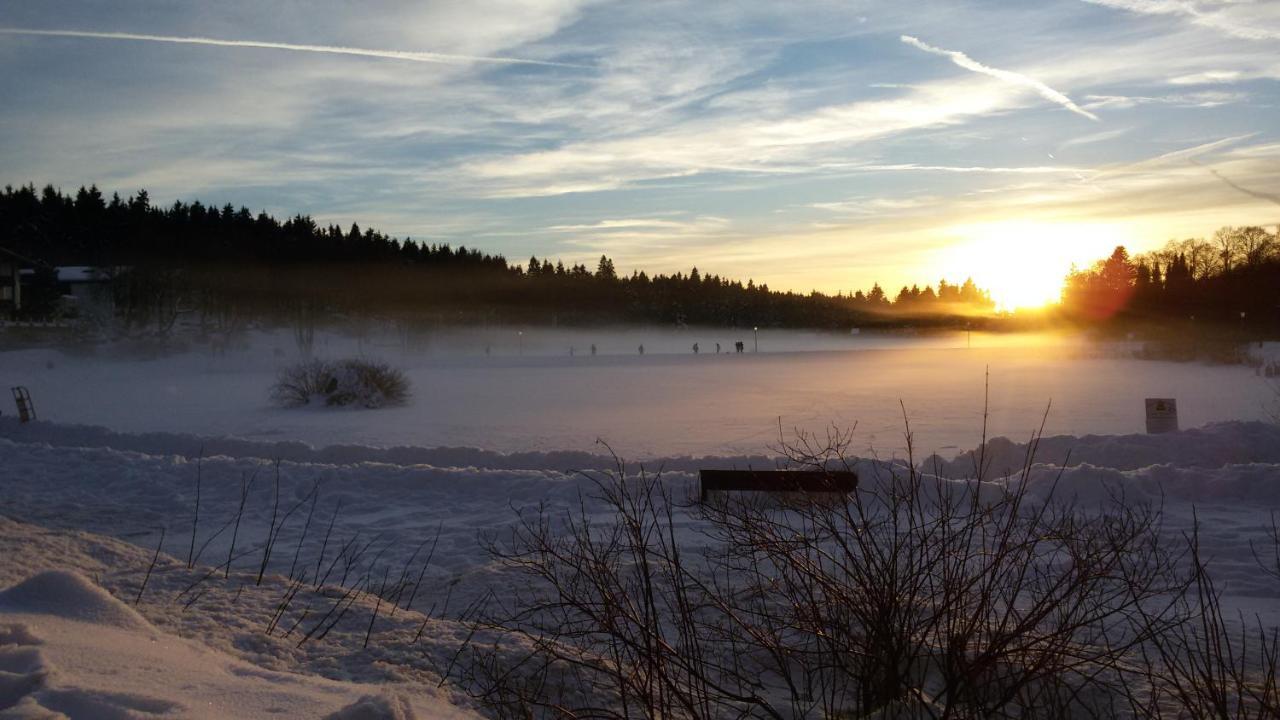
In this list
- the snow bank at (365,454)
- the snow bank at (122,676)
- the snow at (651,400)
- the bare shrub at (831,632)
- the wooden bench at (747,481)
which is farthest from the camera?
the snow at (651,400)

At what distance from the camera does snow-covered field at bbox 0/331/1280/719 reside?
4.91 meters

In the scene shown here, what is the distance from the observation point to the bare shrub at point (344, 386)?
1247 inches

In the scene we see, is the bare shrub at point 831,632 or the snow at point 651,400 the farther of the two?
the snow at point 651,400

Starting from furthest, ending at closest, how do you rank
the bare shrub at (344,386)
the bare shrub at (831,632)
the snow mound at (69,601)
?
the bare shrub at (344,386), the snow mound at (69,601), the bare shrub at (831,632)

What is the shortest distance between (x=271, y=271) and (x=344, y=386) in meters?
69.7

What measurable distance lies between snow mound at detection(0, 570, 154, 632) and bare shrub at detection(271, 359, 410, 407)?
2637 centimetres

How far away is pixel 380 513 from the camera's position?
40.2ft

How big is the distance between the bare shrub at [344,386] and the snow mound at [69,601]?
2637cm

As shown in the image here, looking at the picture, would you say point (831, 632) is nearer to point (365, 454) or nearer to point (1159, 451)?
point (1159, 451)

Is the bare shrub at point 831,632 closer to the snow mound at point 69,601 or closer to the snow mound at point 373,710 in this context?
the snow mound at point 373,710

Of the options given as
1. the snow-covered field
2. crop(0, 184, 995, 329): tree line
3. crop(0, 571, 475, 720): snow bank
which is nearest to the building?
crop(0, 184, 995, 329): tree line

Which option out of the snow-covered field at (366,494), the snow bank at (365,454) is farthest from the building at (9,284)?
the snow bank at (365,454)

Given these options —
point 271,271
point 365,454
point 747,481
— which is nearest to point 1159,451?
point 747,481

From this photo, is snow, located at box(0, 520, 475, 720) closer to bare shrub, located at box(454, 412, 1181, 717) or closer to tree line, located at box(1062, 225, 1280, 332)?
bare shrub, located at box(454, 412, 1181, 717)
